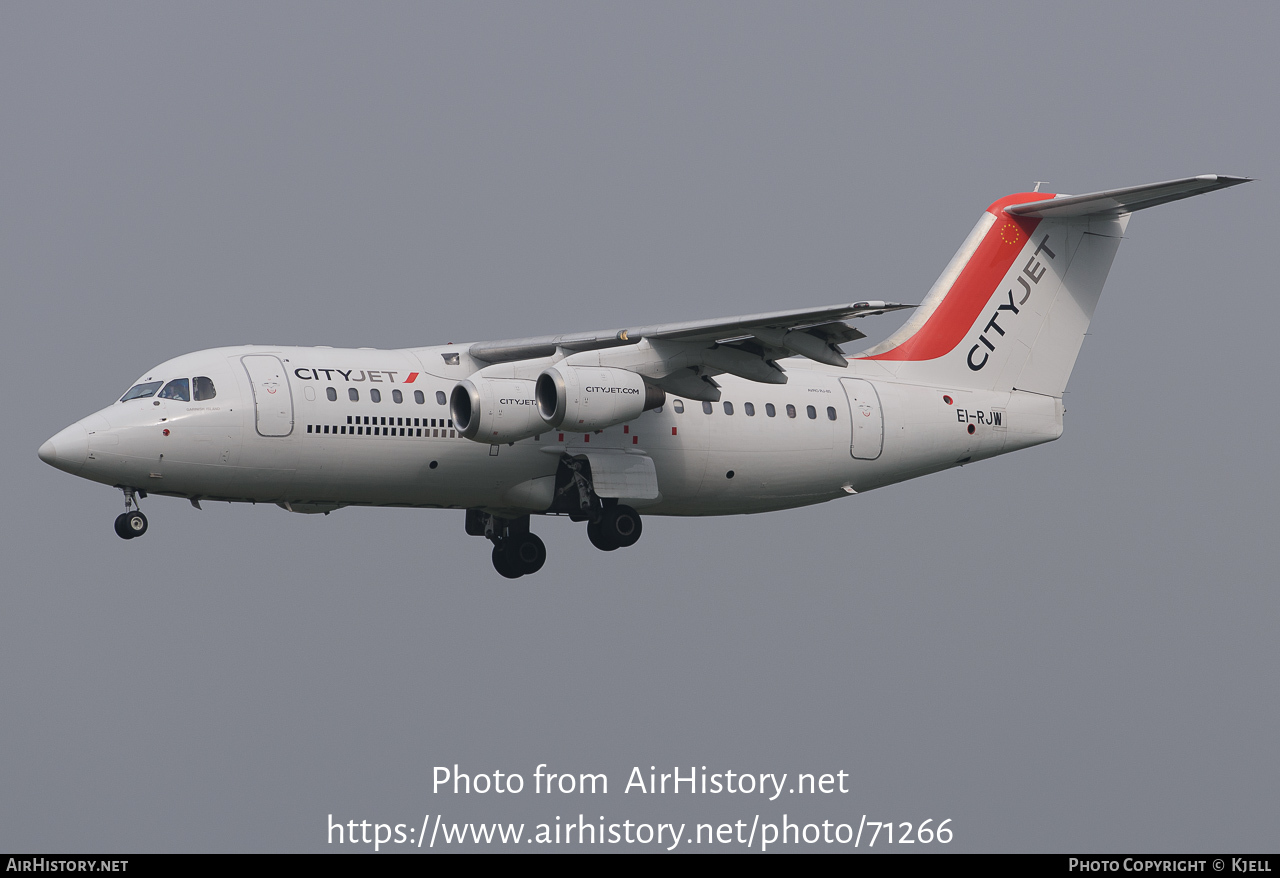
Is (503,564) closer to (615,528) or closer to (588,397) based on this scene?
(615,528)

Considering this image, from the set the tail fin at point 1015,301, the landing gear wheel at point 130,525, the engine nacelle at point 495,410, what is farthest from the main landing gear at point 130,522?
the tail fin at point 1015,301

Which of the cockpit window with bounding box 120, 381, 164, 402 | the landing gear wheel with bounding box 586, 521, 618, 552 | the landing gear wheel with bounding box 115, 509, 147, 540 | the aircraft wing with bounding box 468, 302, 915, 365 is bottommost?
the landing gear wheel with bounding box 586, 521, 618, 552

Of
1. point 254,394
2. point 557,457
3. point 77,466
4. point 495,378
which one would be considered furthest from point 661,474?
point 77,466

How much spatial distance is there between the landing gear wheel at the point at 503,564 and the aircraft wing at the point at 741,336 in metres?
2.54

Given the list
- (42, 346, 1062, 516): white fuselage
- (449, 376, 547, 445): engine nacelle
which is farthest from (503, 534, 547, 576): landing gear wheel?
(449, 376, 547, 445): engine nacelle

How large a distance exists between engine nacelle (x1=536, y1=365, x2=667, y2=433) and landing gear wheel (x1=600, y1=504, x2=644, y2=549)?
1.47m

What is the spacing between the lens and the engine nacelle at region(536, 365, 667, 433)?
62.2ft

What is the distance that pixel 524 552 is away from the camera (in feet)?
70.7

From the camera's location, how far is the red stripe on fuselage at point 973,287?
2270 cm

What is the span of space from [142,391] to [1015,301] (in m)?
10.5

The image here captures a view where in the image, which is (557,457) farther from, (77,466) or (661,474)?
(77,466)

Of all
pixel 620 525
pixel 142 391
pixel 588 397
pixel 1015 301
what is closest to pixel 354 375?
pixel 142 391

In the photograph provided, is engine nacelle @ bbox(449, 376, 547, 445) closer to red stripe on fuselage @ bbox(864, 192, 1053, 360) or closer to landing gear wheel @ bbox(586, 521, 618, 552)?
landing gear wheel @ bbox(586, 521, 618, 552)

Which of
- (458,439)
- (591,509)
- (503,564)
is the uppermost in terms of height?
(458,439)
